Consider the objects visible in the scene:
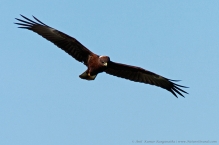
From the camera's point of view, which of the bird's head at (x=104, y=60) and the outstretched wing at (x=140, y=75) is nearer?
the bird's head at (x=104, y=60)

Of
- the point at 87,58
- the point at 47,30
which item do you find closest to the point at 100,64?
the point at 87,58

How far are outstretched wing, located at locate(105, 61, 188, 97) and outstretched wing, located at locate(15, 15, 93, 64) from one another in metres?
0.88

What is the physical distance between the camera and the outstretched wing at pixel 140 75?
56.6 ft

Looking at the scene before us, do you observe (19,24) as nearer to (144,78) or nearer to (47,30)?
(47,30)

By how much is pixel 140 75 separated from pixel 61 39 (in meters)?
2.74

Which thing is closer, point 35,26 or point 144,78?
point 35,26

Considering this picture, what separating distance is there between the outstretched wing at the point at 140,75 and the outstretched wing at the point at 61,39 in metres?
0.88

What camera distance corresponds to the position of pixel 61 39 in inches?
653

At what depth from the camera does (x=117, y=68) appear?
17266mm

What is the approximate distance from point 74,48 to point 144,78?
249 centimetres

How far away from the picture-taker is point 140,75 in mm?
17625

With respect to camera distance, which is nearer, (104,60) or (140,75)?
(104,60)

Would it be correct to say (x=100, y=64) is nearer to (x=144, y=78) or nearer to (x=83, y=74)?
(x=83, y=74)

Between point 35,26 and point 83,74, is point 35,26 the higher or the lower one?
the higher one
